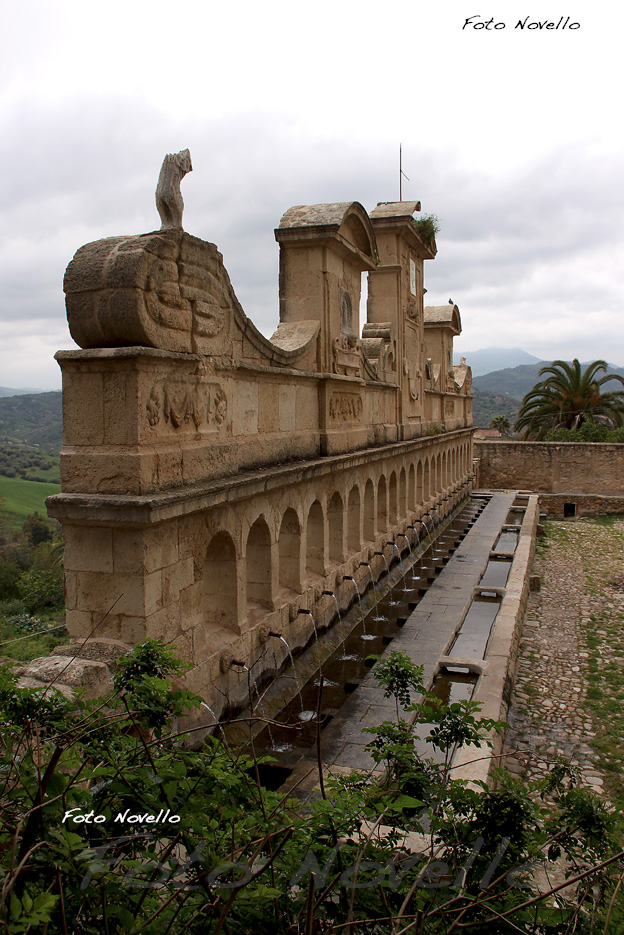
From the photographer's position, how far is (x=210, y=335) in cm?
586

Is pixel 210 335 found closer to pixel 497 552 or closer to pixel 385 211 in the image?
pixel 385 211

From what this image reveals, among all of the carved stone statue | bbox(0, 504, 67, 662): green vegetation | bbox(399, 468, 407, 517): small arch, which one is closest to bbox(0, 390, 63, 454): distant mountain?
bbox(0, 504, 67, 662): green vegetation

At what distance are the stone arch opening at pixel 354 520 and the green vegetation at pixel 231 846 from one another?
8005mm

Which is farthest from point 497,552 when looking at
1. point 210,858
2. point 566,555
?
point 210,858

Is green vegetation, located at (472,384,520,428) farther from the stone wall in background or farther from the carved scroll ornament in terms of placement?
the carved scroll ornament

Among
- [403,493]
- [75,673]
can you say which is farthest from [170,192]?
[403,493]

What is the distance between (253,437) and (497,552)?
967cm

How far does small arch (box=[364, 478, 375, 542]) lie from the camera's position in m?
12.1

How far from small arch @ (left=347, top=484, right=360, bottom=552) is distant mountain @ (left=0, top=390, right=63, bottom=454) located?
2188 inches

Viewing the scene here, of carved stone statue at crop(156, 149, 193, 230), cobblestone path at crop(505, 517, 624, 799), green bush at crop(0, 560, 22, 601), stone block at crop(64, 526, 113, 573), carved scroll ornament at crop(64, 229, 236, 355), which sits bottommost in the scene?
green bush at crop(0, 560, 22, 601)

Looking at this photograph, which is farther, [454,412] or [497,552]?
[454,412]

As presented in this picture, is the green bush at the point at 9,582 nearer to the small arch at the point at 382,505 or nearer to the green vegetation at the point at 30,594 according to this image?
the green vegetation at the point at 30,594

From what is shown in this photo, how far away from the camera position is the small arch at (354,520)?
11078 mm

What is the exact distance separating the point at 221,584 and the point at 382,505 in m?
7.12
